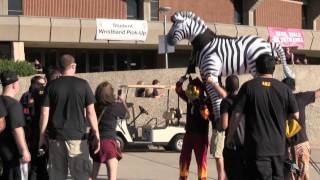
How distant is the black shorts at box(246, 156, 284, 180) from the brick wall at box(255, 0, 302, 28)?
1441 inches

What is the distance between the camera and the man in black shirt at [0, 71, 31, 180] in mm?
7090

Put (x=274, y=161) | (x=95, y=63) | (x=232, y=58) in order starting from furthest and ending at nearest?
(x=95, y=63) < (x=232, y=58) < (x=274, y=161)

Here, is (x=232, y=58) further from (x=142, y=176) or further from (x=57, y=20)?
(x=57, y=20)

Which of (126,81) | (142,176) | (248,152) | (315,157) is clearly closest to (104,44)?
(126,81)

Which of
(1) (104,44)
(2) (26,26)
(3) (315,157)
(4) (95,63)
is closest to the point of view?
(3) (315,157)

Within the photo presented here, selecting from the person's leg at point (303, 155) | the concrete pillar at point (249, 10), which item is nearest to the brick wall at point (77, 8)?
the concrete pillar at point (249, 10)

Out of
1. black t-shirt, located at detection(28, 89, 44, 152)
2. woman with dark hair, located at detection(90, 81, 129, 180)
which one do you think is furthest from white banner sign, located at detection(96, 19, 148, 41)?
woman with dark hair, located at detection(90, 81, 129, 180)

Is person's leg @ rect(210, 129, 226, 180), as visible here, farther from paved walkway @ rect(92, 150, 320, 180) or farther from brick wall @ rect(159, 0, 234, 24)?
brick wall @ rect(159, 0, 234, 24)

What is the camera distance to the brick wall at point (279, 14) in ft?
142

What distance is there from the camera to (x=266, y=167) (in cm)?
663

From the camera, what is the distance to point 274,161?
6.67m

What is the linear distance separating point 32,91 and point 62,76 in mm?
2055

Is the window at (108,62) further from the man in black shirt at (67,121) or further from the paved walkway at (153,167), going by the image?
the man in black shirt at (67,121)

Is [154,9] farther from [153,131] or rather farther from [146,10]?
[153,131]
